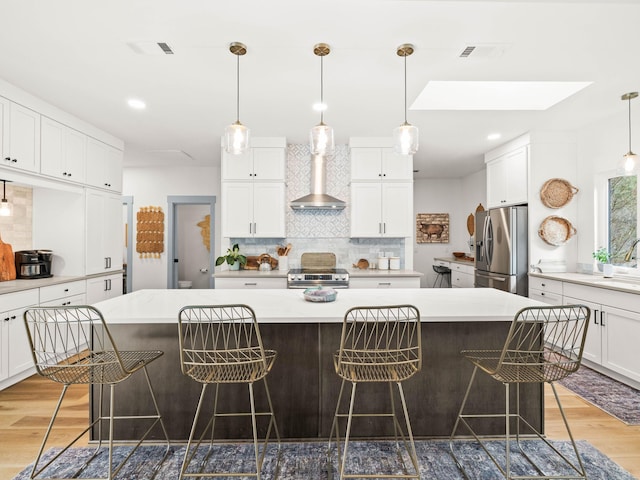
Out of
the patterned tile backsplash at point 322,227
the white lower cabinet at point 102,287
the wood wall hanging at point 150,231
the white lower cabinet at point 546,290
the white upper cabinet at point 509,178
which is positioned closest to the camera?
the white lower cabinet at point 546,290

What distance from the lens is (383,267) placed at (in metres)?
4.85

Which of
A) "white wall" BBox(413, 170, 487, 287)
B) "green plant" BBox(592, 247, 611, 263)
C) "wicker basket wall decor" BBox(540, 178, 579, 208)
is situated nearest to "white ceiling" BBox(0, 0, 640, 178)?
"wicker basket wall decor" BBox(540, 178, 579, 208)

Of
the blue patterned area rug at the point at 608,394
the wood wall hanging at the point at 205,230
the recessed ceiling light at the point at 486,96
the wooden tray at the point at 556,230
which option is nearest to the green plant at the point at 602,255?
the wooden tray at the point at 556,230

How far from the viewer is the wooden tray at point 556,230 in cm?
433

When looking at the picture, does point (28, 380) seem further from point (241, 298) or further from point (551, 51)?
point (551, 51)

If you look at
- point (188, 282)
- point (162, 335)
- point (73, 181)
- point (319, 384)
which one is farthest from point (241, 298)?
point (188, 282)

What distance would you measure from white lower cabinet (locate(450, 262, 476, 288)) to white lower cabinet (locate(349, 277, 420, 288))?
1.46 m

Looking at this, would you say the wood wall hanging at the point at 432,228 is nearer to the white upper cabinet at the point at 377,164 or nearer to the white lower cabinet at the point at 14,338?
the white upper cabinet at the point at 377,164

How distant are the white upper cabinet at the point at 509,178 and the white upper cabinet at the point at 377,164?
1321 millimetres

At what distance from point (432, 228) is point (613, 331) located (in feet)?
14.7

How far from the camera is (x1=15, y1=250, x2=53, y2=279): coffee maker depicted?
142 inches

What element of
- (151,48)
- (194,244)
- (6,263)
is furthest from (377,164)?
(194,244)

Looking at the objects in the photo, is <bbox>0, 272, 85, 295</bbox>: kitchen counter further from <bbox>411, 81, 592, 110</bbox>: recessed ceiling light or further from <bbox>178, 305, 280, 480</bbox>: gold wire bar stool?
<bbox>411, 81, 592, 110</bbox>: recessed ceiling light

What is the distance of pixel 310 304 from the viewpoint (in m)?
2.30
